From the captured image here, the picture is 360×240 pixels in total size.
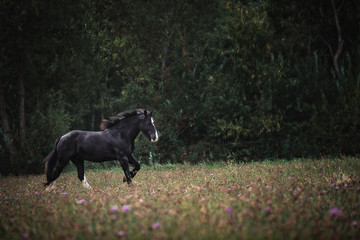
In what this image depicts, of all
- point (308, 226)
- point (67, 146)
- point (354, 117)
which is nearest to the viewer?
point (308, 226)

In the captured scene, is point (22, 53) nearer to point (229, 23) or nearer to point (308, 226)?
point (229, 23)

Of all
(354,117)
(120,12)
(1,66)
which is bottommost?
(354,117)

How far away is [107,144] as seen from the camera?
8.89 m

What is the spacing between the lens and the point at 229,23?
17.3 meters

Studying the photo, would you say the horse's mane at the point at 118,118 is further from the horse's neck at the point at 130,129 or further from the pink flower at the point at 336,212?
the pink flower at the point at 336,212

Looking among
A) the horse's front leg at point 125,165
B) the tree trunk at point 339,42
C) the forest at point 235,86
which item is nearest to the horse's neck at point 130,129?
the horse's front leg at point 125,165

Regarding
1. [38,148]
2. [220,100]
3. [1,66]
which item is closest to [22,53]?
[1,66]

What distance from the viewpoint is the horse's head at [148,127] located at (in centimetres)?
888

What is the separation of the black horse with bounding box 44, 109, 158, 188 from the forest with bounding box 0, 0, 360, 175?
7.95m

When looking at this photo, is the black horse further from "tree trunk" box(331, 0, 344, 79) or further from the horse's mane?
"tree trunk" box(331, 0, 344, 79)

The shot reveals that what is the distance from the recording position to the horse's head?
29.1 feet

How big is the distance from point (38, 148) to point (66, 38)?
249 inches

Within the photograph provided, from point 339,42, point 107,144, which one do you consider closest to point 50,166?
point 107,144

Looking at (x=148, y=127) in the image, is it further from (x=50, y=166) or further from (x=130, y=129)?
(x=50, y=166)
